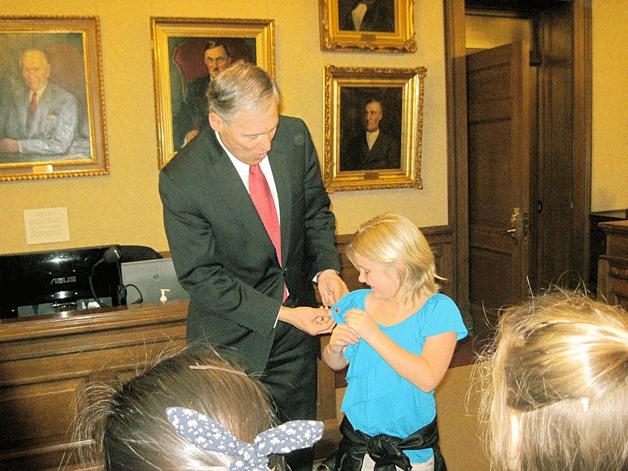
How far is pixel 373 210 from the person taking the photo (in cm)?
582

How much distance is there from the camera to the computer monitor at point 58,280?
3.20 m

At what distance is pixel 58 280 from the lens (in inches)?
129

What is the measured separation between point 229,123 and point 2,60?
3111mm

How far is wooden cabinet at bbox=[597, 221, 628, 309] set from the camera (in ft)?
15.1

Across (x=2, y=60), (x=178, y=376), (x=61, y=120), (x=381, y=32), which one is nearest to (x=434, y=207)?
(x=381, y=32)

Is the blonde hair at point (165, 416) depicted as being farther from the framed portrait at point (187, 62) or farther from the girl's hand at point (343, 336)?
the framed portrait at point (187, 62)

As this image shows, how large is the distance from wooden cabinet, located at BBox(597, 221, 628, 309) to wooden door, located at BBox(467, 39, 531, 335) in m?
0.73

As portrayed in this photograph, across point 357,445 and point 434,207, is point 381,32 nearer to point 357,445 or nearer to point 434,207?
point 434,207

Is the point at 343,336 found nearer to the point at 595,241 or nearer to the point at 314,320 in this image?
the point at 314,320

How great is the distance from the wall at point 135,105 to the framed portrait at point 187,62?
0.08m

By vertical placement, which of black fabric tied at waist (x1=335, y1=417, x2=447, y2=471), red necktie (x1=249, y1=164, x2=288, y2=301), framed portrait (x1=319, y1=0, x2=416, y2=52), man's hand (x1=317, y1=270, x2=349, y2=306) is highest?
framed portrait (x1=319, y1=0, x2=416, y2=52)

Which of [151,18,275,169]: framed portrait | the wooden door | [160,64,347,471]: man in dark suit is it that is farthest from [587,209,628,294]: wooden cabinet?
[160,64,347,471]: man in dark suit

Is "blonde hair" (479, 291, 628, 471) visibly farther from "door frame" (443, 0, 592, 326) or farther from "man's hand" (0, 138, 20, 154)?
"door frame" (443, 0, 592, 326)

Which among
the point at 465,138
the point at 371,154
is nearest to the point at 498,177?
the point at 465,138
